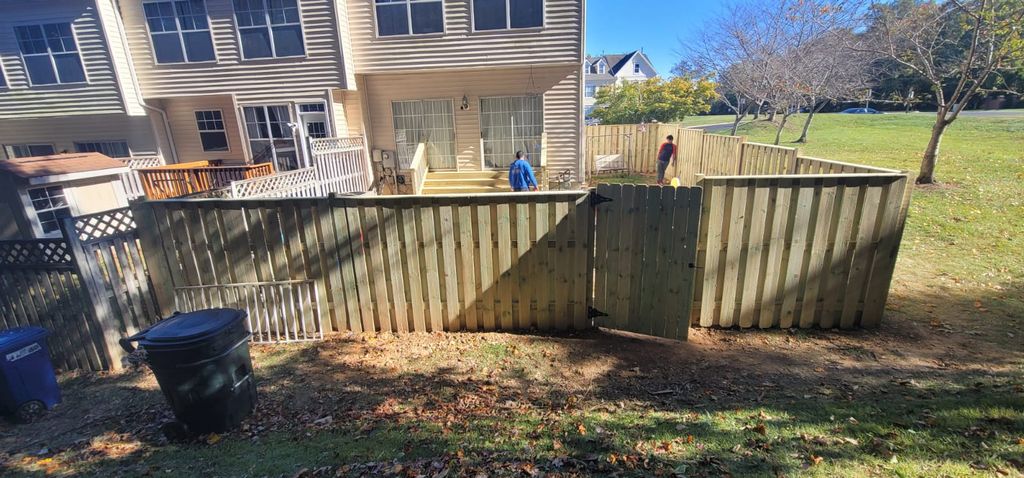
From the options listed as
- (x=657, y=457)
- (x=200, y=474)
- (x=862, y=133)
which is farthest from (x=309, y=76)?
(x=862, y=133)

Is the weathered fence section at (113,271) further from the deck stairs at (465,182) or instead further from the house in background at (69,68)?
the house in background at (69,68)

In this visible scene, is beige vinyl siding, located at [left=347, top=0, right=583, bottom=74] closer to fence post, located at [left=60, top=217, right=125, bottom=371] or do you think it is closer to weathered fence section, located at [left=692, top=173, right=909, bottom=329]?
weathered fence section, located at [left=692, top=173, right=909, bottom=329]

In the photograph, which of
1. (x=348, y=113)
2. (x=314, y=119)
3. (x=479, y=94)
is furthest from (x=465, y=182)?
(x=314, y=119)

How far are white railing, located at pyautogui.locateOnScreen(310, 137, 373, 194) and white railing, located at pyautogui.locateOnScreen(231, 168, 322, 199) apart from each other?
16.9 inches

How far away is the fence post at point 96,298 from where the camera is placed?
175 inches

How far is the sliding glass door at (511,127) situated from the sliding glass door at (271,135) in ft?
19.5

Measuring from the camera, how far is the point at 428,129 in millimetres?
13867

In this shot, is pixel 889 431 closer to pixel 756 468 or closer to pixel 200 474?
pixel 756 468

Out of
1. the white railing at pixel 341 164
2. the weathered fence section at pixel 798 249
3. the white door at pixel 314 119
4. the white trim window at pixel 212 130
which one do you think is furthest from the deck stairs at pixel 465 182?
the weathered fence section at pixel 798 249

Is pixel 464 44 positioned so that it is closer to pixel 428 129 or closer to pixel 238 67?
pixel 428 129

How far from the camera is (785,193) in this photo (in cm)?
457

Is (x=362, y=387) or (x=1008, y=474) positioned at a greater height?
(x=1008, y=474)

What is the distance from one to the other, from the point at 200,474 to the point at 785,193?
18.5 ft

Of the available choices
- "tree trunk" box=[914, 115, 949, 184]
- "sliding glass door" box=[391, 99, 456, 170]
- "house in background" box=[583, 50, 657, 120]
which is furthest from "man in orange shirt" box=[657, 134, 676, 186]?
"house in background" box=[583, 50, 657, 120]
